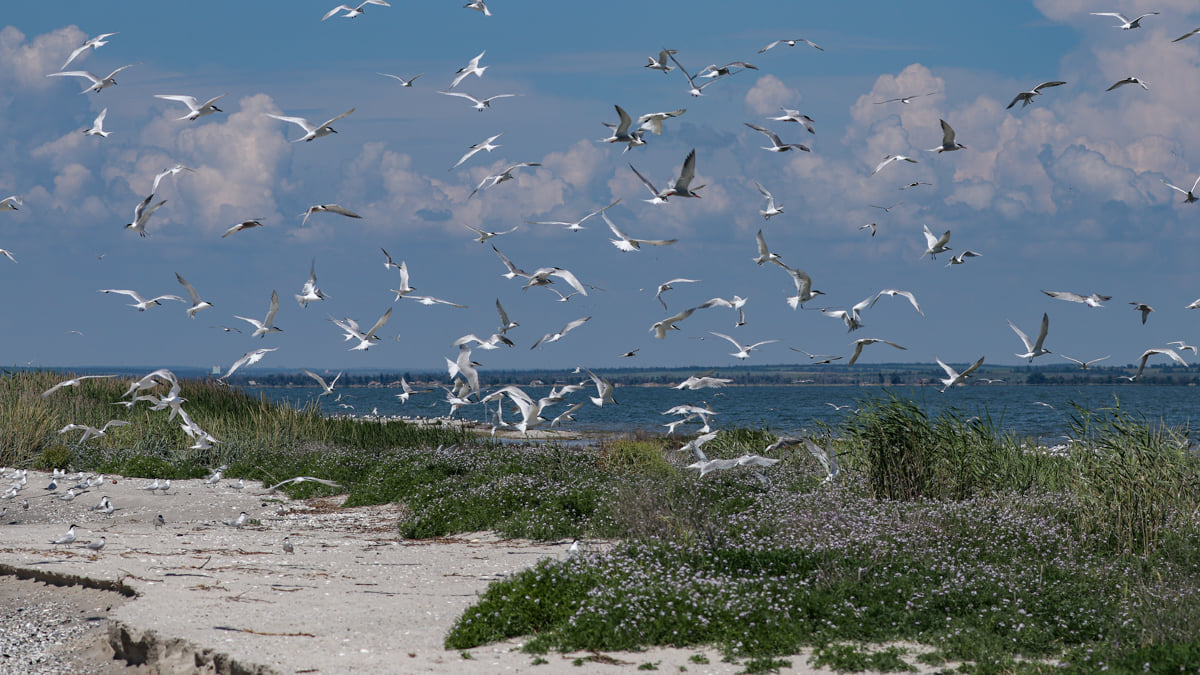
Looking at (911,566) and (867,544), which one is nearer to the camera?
(911,566)

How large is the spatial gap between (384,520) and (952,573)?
27.4 feet

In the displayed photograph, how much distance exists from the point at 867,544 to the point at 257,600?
5.25 metres

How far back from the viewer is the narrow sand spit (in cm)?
647

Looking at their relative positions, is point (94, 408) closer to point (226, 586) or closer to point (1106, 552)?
point (226, 586)

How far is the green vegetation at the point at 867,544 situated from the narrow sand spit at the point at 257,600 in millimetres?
413

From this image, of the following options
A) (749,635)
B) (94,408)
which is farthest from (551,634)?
(94,408)

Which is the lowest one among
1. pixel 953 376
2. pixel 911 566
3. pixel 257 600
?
pixel 257 600

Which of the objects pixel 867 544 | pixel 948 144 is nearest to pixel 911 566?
pixel 867 544

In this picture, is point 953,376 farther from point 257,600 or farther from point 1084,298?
point 257,600

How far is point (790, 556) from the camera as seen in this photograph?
8.18 m

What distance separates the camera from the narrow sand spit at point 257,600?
6473 mm

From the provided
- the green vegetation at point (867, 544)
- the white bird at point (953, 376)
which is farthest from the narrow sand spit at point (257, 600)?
the white bird at point (953, 376)

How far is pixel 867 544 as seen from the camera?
27.7 feet

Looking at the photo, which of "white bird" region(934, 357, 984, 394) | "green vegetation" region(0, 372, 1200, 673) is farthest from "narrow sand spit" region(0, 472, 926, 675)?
"white bird" region(934, 357, 984, 394)
